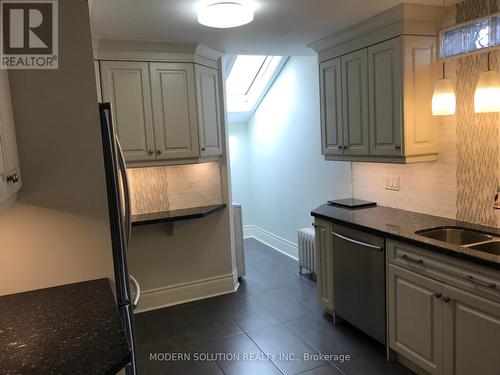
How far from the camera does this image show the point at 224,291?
4059 mm

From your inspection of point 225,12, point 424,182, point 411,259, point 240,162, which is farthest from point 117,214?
point 240,162

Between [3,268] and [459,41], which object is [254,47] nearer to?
[459,41]

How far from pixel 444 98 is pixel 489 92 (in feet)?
1.09

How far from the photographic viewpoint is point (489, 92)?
2291 mm

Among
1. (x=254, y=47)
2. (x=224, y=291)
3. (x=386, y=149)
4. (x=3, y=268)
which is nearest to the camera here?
(x=3, y=268)

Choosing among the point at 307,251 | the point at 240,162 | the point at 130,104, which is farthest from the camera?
the point at 240,162

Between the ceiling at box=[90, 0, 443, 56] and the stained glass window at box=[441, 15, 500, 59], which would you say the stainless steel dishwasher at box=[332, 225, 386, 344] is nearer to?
the stained glass window at box=[441, 15, 500, 59]

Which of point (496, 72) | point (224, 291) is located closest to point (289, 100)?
point (224, 291)

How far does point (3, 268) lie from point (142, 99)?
77.0 inches

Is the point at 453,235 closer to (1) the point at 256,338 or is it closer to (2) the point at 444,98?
(2) the point at 444,98

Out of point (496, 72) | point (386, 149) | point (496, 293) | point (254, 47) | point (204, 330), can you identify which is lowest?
point (204, 330)

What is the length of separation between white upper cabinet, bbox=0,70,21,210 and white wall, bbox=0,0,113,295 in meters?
0.08

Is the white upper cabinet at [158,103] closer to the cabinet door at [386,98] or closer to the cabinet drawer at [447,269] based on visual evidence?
the cabinet door at [386,98]

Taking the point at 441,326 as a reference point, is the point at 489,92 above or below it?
above
